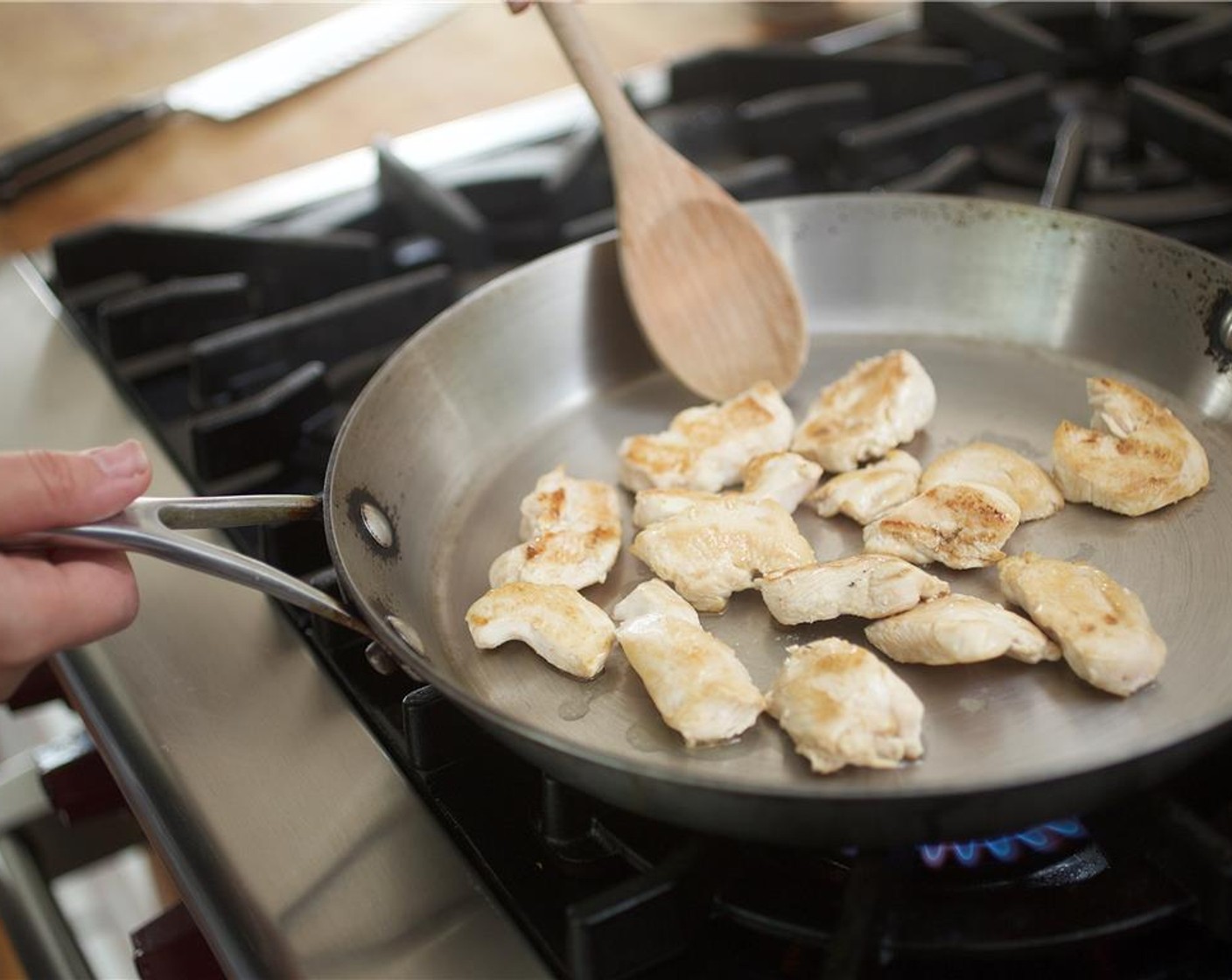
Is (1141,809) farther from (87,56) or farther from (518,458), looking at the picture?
(87,56)

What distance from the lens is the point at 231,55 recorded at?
198 centimetres

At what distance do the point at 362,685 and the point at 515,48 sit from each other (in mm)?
1295

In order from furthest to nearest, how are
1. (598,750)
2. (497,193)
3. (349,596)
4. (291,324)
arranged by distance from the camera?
1. (497,193)
2. (291,324)
3. (349,596)
4. (598,750)

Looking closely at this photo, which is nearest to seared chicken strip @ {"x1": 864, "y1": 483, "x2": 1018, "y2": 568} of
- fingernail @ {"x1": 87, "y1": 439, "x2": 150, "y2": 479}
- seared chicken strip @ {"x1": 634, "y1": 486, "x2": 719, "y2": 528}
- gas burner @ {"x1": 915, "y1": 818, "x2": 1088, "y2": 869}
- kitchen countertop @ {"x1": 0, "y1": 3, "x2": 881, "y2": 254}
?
seared chicken strip @ {"x1": 634, "y1": 486, "x2": 719, "y2": 528}

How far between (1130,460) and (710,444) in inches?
12.9

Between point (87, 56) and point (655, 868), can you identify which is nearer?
point (655, 868)

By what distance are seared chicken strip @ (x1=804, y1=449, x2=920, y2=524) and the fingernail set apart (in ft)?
1.70

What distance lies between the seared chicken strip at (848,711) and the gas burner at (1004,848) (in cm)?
6

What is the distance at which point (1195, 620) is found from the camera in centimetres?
89

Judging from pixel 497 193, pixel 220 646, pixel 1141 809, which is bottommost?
pixel 1141 809

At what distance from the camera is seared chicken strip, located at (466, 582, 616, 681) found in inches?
34.3

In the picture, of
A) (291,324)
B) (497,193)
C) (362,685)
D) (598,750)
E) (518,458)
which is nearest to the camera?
(598,750)

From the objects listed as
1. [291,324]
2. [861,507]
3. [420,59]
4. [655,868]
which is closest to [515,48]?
[420,59]

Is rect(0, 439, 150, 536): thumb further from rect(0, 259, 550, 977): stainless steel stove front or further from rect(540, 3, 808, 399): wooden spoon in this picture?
rect(540, 3, 808, 399): wooden spoon
